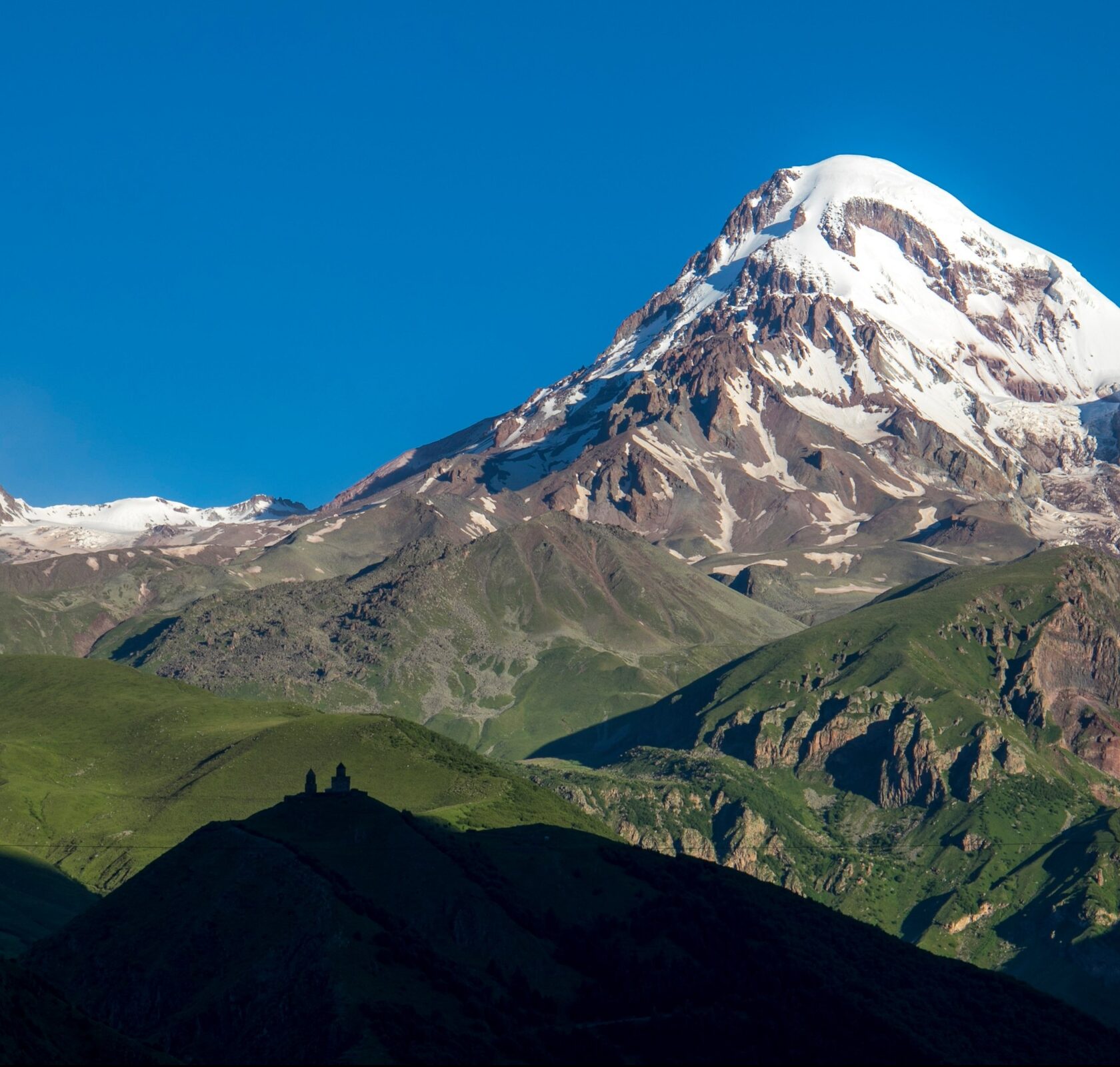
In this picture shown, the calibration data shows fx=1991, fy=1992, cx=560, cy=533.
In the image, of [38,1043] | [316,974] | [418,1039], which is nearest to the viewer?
[38,1043]

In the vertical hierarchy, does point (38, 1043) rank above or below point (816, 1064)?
above

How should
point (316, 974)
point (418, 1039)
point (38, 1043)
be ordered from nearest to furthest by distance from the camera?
point (38, 1043) < point (418, 1039) < point (316, 974)

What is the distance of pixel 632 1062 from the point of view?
195000 mm

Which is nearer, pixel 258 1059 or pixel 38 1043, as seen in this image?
pixel 38 1043

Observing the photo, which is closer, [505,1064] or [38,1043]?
[38,1043]

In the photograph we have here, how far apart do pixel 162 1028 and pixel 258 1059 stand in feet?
48.6

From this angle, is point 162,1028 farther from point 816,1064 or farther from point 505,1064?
point 816,1064

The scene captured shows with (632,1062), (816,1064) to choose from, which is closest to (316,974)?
(632,1062)

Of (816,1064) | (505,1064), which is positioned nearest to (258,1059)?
(505,1064)

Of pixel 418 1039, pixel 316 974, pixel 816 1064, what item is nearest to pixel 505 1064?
pixel 418 1039

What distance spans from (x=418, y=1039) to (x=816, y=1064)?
4300 cm

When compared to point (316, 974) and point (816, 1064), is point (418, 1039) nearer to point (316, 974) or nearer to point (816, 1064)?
point (316, 974)

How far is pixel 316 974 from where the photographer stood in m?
195

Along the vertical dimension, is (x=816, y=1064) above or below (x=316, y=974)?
below
